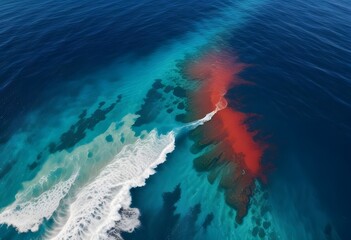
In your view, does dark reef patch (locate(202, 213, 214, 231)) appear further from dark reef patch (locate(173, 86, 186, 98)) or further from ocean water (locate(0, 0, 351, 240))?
dark reef patch (locate(173, 86, 186, 98))

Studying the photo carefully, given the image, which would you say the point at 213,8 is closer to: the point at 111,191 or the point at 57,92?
the point at 57,92

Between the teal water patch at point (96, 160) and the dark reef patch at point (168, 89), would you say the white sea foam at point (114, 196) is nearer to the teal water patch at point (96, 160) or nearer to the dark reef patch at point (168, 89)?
the teal water patch at point (96, 160)

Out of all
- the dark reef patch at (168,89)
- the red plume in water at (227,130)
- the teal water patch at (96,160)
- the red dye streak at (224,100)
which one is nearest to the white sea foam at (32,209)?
the teal water patch at (96,160)

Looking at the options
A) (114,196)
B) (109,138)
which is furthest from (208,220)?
(109,138)

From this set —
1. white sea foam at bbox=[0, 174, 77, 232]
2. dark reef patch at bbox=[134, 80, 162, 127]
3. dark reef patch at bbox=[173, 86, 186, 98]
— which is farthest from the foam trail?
white sea foam at bbox=[0, 174, 77, 232]

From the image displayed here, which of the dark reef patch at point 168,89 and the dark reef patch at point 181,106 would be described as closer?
the dark reef patch at point 181,106

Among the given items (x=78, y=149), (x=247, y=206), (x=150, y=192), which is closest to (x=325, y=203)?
(x=247, y=206)

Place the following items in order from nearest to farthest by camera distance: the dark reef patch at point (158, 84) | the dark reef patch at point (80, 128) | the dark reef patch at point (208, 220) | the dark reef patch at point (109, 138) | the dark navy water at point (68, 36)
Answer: the dark reef patch at point (208, 220), the dark reef patch at point (80, 128), the dark reef patch at point (109, 138), the dark navy water at point (68, 36), the dark reef patch at point (158, 84)

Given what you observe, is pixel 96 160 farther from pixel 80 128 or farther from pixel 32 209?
pixel 32 209
